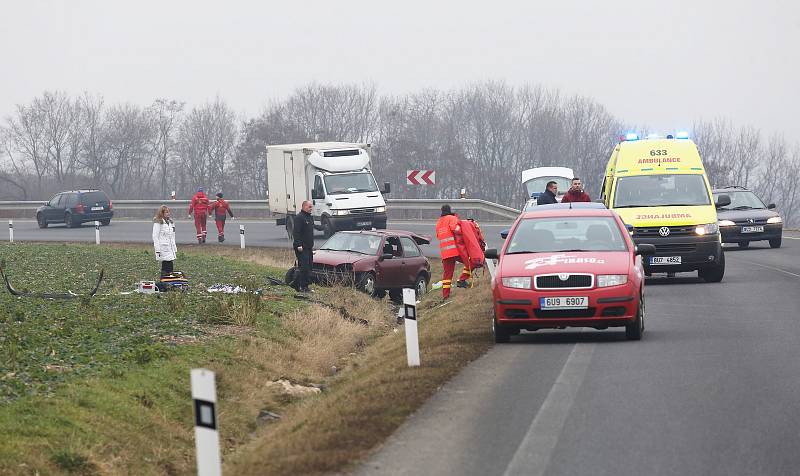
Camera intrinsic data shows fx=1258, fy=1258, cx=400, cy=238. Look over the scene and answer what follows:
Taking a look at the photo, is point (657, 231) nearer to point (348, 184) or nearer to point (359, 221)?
point (359, 221)

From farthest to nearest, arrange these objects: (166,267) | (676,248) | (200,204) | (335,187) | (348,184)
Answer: (348,184)
(335,187)
(200,204)
(166,267)
(676,248)

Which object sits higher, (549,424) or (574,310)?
(574,310)

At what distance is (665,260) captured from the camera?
2200 centimetres

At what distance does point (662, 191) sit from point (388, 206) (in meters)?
28.9

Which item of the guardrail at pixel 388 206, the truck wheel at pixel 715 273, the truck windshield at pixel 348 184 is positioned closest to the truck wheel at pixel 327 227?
the truck windshield at pixel 348 184

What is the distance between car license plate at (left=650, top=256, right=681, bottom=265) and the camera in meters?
22.0

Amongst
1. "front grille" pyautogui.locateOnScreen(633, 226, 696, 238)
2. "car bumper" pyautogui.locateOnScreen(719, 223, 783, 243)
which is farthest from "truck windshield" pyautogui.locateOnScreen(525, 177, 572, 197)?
"front grille" pyautogui.locateOnScreen(633, 226, 696, 238)

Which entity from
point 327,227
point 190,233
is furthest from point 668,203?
point 190,233

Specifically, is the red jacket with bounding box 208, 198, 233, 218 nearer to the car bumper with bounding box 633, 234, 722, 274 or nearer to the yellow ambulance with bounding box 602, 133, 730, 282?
the yellow ambulance with bounding box 602, 133, 730, 282

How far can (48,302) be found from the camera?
19.6 m

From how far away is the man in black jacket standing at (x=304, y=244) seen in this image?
77.9 ft

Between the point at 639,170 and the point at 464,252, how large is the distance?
3.58m

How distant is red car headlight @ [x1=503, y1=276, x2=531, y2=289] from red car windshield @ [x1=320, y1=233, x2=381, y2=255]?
11.6m

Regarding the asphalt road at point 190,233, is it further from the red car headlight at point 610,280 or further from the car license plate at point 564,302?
the car license plate at point 564,302
